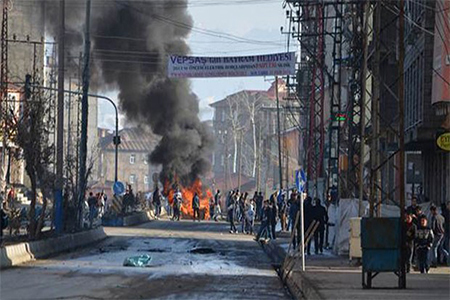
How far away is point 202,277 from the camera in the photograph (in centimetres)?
2253

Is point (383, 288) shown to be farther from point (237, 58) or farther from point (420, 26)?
point (237, 58)

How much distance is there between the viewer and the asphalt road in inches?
717

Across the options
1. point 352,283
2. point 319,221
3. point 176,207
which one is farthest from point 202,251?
point 176,207

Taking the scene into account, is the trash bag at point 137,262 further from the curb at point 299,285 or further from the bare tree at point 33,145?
the bare tree at point 33,145

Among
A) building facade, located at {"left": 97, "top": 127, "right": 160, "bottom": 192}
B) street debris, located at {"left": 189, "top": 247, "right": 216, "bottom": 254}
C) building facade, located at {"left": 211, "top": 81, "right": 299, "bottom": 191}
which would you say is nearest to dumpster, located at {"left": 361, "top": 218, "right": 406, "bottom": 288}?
street debris, located at {"left": 189, "top": 247, "right": 216, "bottom": 254}

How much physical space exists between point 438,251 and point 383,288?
8875mm

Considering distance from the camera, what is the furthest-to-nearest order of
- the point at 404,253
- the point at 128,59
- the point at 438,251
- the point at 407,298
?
1. the point at 128,59
2. the point at 438,251
3. the point at 404,253
4. the point at 407,298

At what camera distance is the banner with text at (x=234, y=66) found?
160 feet

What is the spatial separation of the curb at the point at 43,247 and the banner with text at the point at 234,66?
13.0 meters

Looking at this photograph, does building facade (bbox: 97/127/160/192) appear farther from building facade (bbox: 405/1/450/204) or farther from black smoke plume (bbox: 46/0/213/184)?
building facade (bbox: 405/1/450/204)

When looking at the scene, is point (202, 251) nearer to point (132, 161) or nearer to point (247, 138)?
point (247, 138)

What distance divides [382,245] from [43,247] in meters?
13.6

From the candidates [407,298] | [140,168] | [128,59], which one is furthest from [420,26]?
[140,168]

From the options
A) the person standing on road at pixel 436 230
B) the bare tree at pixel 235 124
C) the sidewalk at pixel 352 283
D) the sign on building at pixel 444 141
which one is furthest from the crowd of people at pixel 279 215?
the bare tree at pixel 235 124
